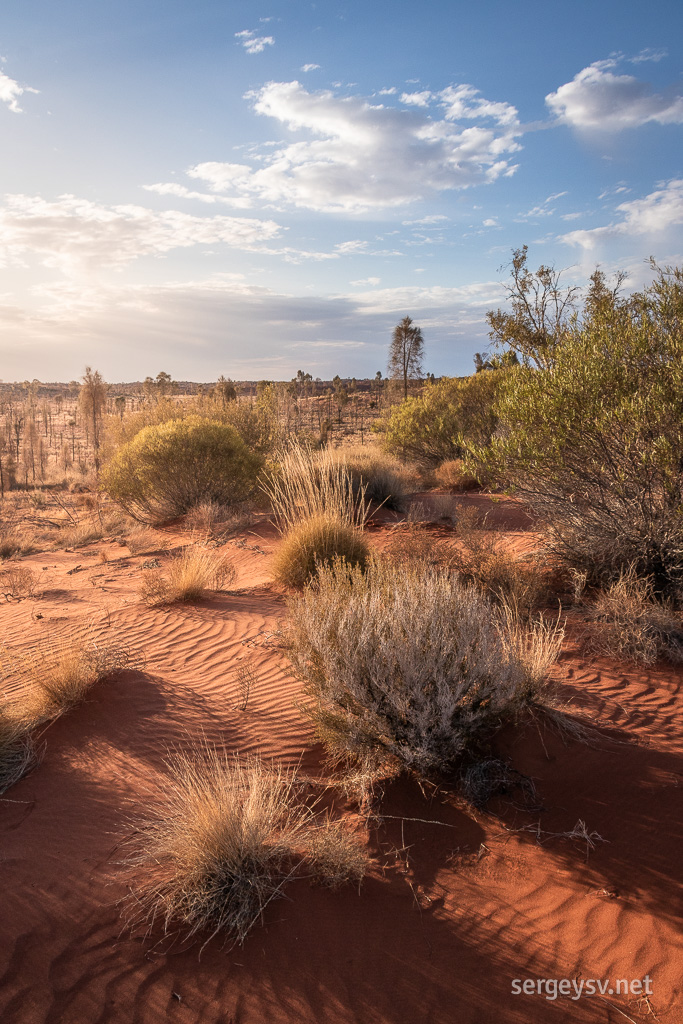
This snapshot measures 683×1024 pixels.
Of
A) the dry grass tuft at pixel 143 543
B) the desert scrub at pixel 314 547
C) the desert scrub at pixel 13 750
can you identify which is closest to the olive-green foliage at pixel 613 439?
the desert scrub at pixel 314 547

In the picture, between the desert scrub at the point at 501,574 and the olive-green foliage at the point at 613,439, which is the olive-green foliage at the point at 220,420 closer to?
the desert scrub at the point at 501,574

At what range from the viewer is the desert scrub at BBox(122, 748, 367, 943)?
2717 millimetres

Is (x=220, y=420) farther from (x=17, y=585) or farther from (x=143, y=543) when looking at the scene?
(x=17, y=585)

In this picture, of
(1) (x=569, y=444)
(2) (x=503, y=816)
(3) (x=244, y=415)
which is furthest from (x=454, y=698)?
(3) (x=244, y=415)

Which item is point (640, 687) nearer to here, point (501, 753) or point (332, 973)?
point (501, 753)

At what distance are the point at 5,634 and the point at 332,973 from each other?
530 cm

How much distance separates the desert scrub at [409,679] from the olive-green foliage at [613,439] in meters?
3.09

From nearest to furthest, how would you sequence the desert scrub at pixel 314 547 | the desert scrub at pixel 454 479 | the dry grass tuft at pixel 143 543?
the desert scrub at pixel 314 547 < the dry grass tuft at pixel 143 543 < the desert scrub at pixel 454 479

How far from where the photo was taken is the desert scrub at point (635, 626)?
516 cm

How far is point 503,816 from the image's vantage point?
11.2 ft

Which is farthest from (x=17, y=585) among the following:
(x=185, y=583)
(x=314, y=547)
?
(x=314, y=547)

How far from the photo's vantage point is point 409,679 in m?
3.34

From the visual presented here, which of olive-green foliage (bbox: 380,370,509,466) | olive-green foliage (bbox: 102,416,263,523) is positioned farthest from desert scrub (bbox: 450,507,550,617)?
olive-green foliage (bbox: 380,370,509,466)

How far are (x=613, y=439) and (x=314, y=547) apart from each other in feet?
12.2
